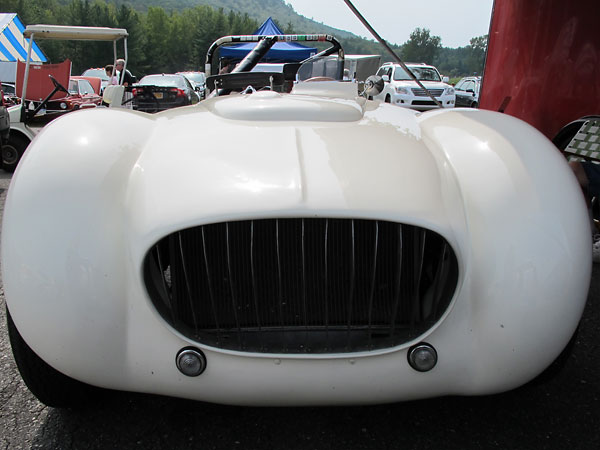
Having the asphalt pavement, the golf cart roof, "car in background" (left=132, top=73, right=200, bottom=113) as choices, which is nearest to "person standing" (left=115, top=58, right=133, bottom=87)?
"car in background" (left=132, top=73, right=200, bottom=113)

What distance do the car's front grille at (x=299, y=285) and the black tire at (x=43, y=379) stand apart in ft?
1.64

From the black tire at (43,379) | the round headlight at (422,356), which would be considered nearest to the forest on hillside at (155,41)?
the round headlight at (422,356)

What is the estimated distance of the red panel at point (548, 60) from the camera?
15.1 feet

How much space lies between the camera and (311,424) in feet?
6.16

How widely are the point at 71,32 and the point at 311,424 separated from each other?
21.5 ft

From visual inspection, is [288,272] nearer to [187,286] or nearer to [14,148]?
[187,286]

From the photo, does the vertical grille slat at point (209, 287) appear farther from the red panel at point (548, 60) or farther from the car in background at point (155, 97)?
the car in background at point (155, 97)

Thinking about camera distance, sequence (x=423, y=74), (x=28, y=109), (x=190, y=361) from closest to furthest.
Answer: (x=190, y=361), (x=28, y=109), (x=423, y=74)

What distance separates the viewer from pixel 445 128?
2.03 meters

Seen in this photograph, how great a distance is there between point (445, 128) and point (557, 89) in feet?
11.4

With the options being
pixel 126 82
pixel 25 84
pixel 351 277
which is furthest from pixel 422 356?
pixel 126 82

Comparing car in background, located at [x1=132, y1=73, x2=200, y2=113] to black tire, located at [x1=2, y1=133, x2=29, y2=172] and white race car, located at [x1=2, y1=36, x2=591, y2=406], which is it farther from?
white race car, located at [x1=2, y1=36, x2=591, y2=406]

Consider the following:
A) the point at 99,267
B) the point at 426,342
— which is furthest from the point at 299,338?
the point at 99,267

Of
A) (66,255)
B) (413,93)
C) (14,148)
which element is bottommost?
(14,148)
